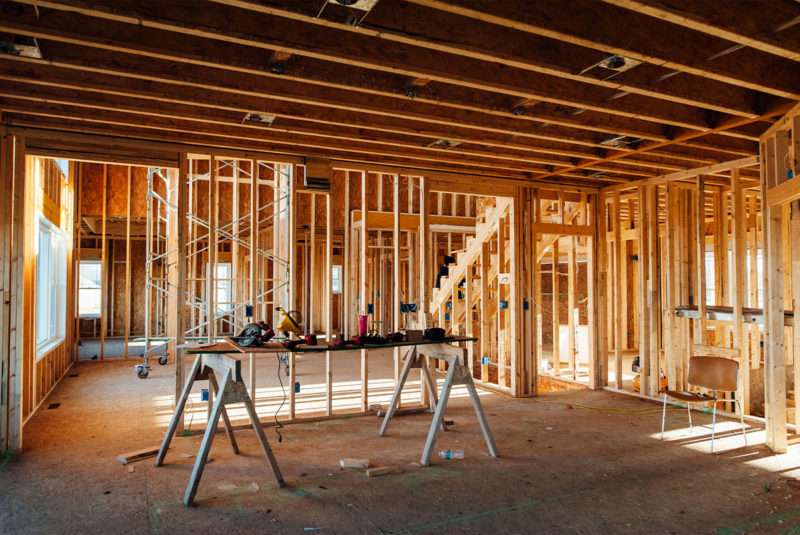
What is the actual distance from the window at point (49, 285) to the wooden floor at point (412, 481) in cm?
190

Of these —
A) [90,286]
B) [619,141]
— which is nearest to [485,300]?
[619,141]

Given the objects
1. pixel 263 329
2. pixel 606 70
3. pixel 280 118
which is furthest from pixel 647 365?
pixel 280 118

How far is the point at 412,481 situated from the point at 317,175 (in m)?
3.59

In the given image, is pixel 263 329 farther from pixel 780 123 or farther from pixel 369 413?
pixel 780 123

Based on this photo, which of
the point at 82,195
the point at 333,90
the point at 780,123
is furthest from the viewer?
the point at 82,195

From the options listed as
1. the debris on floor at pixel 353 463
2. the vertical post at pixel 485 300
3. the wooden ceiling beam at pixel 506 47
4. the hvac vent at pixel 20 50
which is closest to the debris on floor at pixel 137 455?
the debris on floor at pixel 353 463

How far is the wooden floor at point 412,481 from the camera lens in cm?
351

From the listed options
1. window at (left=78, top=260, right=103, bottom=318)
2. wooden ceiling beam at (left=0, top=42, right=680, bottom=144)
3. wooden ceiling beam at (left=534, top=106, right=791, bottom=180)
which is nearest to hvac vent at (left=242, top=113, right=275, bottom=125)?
wooden ceiling beam at (left=0, top=42, right=680, bottom=144)

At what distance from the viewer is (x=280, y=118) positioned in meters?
5.02

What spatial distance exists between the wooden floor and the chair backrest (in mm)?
597

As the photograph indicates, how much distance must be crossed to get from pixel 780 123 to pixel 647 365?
3.71 m

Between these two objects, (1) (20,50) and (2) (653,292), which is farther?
(2) (653,292)

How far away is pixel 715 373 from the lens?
5312 millimetres

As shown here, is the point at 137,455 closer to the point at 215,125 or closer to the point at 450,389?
the point at 450,389
